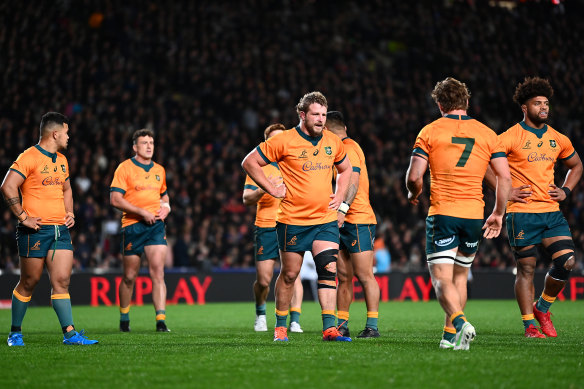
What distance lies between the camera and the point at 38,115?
72.3 ft

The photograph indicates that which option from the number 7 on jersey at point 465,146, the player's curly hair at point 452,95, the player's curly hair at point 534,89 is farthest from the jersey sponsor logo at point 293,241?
the player's curly hair at point 534,89

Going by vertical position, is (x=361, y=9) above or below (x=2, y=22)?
above

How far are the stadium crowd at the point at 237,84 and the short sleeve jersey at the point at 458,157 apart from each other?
12.8m

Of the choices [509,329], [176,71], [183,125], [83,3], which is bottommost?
→ [509,329]

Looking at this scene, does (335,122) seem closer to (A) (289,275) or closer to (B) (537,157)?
(A) (289,275)

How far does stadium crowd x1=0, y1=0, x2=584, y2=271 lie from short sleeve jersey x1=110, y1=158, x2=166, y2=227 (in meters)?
7.98

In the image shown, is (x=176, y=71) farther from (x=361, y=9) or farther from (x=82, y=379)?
(x=82, y=379)

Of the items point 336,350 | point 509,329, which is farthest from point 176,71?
point 336,350

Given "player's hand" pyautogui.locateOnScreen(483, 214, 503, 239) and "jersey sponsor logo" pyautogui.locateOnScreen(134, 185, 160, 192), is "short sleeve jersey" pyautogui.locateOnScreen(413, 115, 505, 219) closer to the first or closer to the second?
"player's hand" pyautogui.locateOnScreen(483, 214, 503, 239)

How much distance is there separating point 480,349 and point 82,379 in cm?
A: 349

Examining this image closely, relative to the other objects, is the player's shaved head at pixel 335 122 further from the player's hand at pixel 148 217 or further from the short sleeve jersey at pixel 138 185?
the player's hand at pixel 148 217

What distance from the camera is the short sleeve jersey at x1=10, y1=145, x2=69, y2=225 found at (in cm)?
841

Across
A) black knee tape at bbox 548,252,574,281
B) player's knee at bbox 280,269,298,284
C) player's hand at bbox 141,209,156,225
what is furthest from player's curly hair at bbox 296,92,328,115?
player's hand at bbox 141,209,156,225

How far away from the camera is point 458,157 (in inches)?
285
